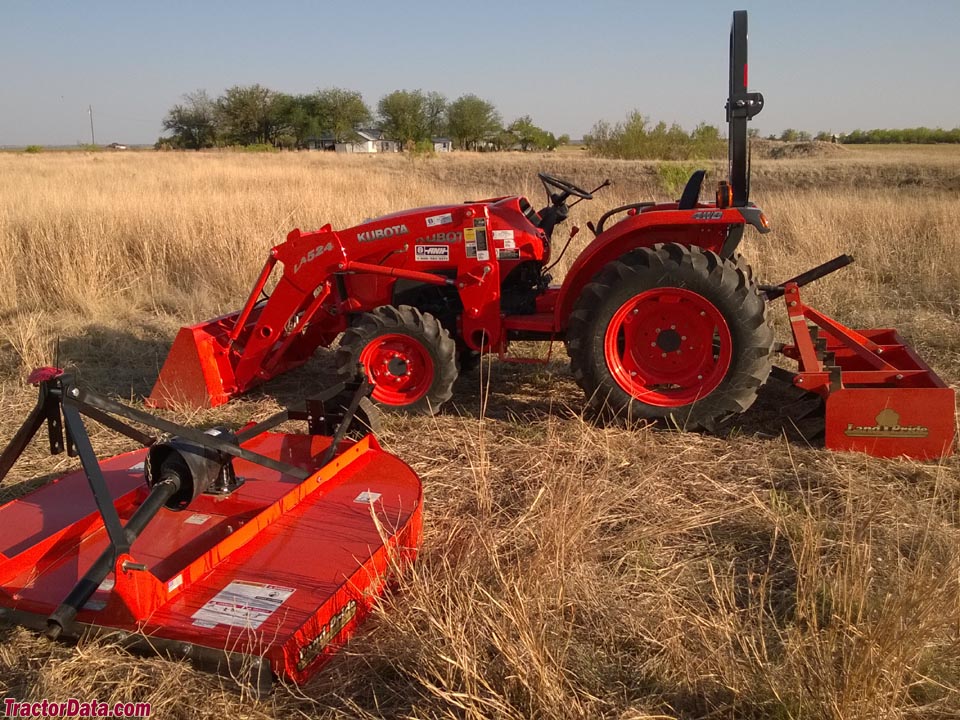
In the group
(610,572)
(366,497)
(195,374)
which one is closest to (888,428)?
(610,572)

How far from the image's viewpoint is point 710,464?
12.2ft

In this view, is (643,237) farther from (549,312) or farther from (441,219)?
(441,219)

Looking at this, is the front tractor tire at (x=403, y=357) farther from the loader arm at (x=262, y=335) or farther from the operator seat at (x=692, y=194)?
the operator seat at (x=692, y=194)

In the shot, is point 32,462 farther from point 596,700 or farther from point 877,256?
point 877,256

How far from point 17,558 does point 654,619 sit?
206cm

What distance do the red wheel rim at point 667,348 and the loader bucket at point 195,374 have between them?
2319 millimetres

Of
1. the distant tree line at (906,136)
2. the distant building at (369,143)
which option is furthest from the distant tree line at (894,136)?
the distant building at (369,143)

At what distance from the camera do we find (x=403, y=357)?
446cm

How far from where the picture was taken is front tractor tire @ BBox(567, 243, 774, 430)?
3.85m

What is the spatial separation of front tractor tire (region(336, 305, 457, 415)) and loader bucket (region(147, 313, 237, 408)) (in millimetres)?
780

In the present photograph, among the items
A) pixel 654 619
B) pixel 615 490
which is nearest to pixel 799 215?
pixel 615 490

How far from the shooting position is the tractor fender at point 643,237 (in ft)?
13.1

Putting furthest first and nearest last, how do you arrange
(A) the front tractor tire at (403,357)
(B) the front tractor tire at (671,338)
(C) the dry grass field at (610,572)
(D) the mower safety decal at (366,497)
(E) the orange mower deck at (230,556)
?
(A) the front tractor tire at (403,357) → (B) the front tractor tire at (671,338) → (D) the mower safety decal at (366,497) → (E) the orange mower deck at (230,556) → (C) the dry grass field at (610,572)

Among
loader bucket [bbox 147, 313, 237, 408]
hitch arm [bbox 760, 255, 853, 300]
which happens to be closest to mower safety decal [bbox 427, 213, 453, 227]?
loader bucket [bbox 147, 313, 237, 408]
